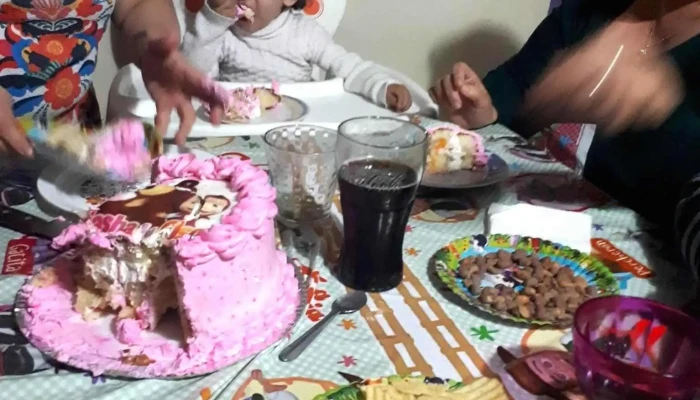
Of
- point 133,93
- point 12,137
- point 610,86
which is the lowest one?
point 133,93

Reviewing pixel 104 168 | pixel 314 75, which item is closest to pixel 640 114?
pixel 104 168

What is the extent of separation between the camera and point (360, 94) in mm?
1423

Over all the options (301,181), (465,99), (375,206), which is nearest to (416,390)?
(375,206)

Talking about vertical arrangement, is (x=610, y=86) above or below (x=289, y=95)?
above

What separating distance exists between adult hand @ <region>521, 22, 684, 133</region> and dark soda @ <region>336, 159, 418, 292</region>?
8.1 inches

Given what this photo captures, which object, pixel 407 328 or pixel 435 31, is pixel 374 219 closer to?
pixel 407 328

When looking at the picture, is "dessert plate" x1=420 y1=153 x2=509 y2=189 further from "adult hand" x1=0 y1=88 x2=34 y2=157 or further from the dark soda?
"adult hand" x1=0 y1=88 x2=34 y2=157

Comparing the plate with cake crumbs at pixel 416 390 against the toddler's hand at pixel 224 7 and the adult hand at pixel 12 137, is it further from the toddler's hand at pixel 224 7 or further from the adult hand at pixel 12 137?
the toddler's hand at pixel 224 7

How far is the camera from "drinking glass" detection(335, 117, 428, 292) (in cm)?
74

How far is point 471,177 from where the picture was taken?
1008 mm

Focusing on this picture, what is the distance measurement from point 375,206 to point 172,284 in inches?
8.6

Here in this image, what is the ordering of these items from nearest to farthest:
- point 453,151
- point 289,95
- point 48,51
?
1. point 453,151
2. point 48,51
3. point 289,95

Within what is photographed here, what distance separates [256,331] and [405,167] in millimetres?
239

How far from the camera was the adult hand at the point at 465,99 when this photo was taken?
4.00 feet
